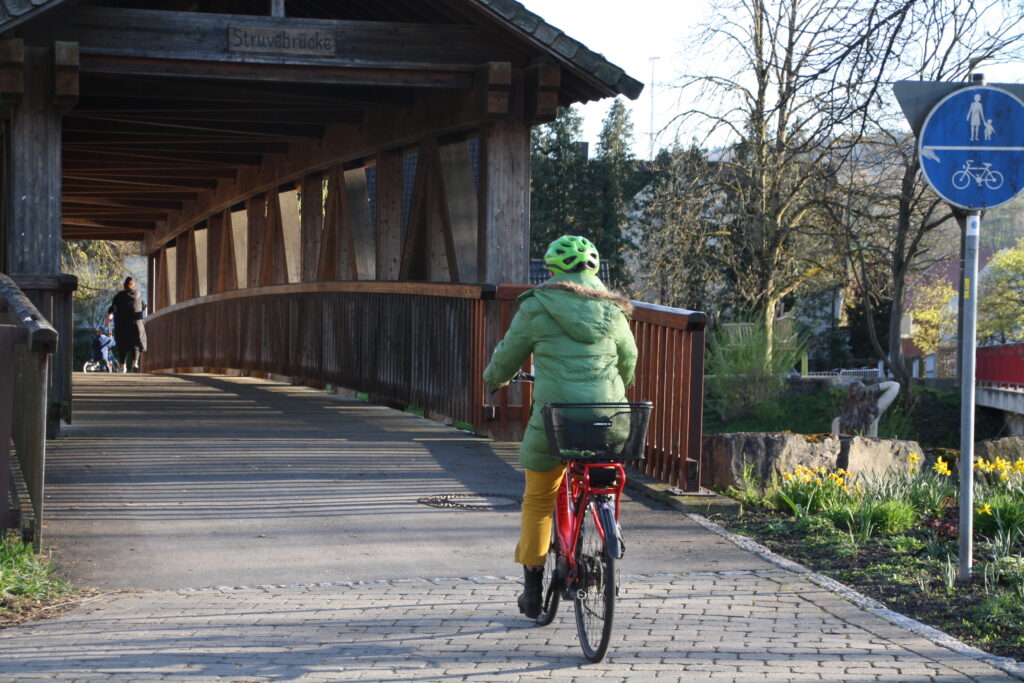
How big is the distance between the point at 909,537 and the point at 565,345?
311cm

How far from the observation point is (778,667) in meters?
5.23

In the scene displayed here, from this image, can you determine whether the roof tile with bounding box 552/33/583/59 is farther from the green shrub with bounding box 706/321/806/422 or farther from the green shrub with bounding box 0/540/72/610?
the green shrub with bounding box 706/321/806/422

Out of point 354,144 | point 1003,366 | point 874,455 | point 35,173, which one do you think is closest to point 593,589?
point 874,455

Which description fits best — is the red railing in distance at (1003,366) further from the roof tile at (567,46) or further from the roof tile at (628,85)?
the roof tile at (567,46)

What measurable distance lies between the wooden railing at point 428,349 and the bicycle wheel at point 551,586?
2.92 m

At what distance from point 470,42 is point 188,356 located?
668 inches

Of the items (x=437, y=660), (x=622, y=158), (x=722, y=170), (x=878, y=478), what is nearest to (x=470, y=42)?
(x=878, y=478)

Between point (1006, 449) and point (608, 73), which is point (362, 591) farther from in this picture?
point (1006, 449)

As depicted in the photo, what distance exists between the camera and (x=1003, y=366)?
4934 centimetres

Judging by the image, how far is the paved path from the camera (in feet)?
17.3

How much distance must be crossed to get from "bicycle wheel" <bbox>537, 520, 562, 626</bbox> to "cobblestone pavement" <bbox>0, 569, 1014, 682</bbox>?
0.07m

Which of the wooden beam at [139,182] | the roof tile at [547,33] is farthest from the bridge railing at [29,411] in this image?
the wooden beam at [139,182]

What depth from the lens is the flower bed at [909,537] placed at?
6129mm

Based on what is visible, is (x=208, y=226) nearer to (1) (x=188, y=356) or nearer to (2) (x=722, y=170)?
(1) (x=188, y=356)
